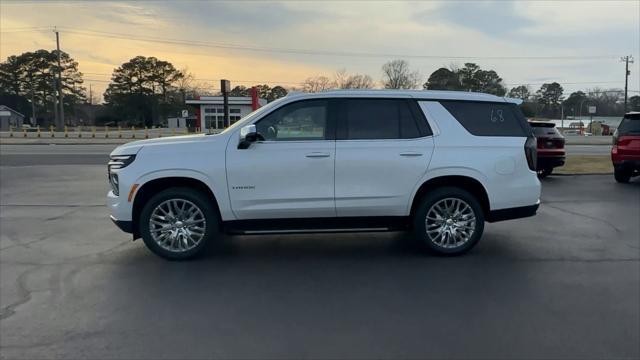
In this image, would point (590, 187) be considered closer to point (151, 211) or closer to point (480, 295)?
point (480, 295)

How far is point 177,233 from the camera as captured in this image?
5.75 metres

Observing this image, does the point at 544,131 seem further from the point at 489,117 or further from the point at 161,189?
the point at 161,189

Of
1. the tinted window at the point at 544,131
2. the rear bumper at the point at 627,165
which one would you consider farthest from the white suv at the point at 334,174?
the tinted window at the point at 544,131

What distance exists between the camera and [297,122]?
582cm

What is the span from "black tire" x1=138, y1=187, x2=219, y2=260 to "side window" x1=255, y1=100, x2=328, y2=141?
3.36 ft

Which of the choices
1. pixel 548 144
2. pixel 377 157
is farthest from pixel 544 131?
pixel 377 157

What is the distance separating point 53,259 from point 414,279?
4.16m

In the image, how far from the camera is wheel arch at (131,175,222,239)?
570cm

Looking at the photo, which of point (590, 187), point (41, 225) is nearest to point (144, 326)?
point (41, 225)

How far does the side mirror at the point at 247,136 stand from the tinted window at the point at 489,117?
2.28 meters

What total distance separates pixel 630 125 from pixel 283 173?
9979mm

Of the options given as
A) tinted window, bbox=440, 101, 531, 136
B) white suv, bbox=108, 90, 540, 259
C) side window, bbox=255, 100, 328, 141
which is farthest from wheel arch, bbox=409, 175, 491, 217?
side window, bbox=255, 100, 328, 141

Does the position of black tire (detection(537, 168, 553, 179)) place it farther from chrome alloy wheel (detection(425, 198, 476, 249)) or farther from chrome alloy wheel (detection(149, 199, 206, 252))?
chrome alloy wheel (detection(149, 199, 206, 252))

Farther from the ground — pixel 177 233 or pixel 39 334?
pixel 177 233
